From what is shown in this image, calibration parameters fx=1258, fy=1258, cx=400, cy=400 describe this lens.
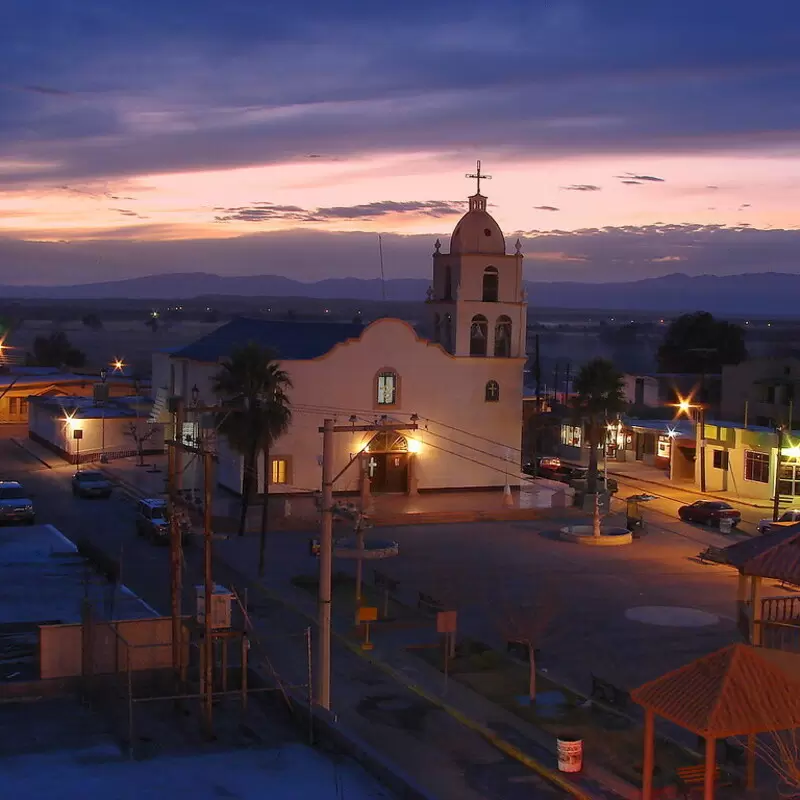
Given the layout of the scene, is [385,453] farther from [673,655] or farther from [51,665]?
[51,665]

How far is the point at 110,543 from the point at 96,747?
2024cm

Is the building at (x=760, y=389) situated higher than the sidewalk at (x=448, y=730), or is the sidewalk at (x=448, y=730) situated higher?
the building at (x=760, y=389)

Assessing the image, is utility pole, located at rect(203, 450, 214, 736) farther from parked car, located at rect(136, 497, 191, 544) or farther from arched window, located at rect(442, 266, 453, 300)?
arched window, located at rect(442, 266, 453, 300)

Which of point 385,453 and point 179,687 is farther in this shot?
point 385,453

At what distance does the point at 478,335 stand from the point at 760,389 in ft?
47.9

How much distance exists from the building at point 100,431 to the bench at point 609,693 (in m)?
36.8

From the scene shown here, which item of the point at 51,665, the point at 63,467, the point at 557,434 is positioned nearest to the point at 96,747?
the point at 51,665

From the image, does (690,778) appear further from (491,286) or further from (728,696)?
(491,286)

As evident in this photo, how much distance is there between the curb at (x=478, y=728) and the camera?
18234 mm

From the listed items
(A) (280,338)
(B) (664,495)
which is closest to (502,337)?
(A) (280,338)

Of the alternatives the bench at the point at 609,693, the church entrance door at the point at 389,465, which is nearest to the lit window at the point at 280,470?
the church entrance door at the point at 389,465

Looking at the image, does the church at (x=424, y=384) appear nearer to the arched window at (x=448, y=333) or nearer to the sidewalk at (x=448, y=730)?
the arched window at (x=448, y=333)

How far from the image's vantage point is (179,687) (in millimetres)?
22188

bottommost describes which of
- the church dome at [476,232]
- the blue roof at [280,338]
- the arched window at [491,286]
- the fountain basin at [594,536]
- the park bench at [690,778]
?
the park bench at [690,778]
